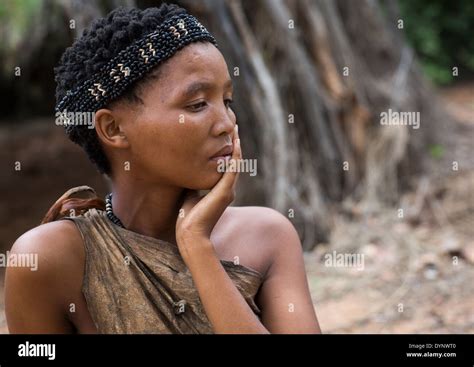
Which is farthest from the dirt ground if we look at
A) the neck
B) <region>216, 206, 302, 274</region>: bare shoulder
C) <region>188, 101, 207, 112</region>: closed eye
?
<region>188, 101, 207, 112</region>: closed eye

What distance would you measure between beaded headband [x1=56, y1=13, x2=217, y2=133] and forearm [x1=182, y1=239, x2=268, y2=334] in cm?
46

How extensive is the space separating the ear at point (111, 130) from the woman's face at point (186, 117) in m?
0.02

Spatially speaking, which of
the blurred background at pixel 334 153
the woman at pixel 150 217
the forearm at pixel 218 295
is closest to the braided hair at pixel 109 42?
the woman at pixel 150 217

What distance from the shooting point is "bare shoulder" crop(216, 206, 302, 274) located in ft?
7.27

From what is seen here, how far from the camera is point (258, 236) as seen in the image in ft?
7.36

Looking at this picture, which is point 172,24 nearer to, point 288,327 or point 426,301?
point 288,327

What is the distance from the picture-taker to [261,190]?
19.7ft

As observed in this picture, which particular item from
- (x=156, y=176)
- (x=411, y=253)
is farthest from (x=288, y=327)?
(x=411, y=253)

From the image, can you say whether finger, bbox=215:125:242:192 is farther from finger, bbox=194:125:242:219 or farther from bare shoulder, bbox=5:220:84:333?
bare shoulder, bbox=5:220:84:333

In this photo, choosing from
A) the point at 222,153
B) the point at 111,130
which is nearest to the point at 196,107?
the point at 222,153

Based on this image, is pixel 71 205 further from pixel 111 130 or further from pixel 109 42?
pixel 109 42

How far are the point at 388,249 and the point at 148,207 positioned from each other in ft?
13.0

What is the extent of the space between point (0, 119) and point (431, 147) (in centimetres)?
481
